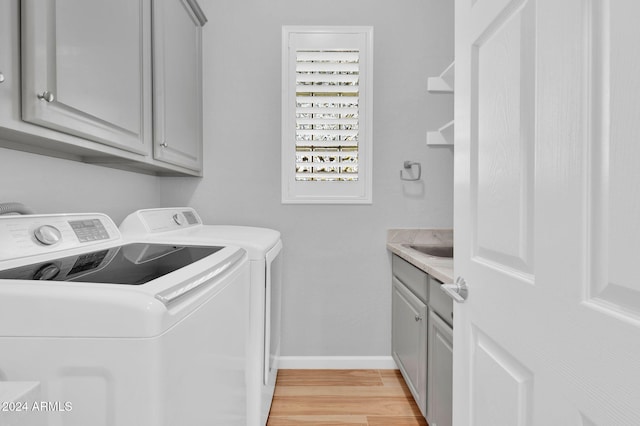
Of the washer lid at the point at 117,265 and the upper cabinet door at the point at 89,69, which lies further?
the upper cabinet door at the point at 89,69

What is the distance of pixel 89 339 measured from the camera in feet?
1.94

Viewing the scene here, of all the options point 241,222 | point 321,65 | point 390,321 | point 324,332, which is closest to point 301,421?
point 324,332

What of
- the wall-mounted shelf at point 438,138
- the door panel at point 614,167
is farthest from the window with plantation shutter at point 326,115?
the door panel at point 614,167

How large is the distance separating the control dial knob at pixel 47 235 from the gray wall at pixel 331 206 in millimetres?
1251

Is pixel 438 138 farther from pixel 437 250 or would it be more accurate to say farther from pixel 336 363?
pixel 336 363

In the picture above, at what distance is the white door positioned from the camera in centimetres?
45

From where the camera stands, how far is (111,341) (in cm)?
59

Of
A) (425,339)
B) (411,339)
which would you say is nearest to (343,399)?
(411,339)

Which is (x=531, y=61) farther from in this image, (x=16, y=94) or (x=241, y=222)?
(x=241, y=222)

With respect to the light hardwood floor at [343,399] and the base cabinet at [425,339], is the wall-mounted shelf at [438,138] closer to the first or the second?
the base cabinet at [425,339]

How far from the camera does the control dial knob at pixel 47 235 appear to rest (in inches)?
41.8

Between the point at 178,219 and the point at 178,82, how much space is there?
74cm

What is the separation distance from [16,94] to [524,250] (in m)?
1.22

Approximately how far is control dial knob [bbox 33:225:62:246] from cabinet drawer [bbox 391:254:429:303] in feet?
4.59
